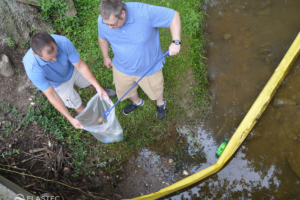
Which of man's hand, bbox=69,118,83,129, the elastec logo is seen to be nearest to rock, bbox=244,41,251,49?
man's hand, bbox=69,118,83,129

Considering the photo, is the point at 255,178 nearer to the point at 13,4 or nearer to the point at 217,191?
the point at 217,191

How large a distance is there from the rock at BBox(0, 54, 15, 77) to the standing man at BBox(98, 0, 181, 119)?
1794 mm

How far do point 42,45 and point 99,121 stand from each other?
1186 millimetres

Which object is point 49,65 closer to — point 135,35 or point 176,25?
point 135,35

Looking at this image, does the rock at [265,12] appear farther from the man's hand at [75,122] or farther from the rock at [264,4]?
the man's hand at [75,122]

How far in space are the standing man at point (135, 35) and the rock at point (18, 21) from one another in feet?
6.22

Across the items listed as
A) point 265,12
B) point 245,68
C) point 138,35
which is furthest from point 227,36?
point 138,35

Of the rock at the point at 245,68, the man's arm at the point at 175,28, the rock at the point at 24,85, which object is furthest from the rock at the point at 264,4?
the rock at the point at 24,85

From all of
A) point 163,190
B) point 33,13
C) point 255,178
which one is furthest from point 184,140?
point 33,13

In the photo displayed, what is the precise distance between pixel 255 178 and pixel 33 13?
178 inches

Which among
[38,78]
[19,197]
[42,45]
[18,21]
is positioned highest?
[42,45]

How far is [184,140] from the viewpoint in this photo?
9.70 feet

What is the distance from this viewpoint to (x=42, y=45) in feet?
5.82

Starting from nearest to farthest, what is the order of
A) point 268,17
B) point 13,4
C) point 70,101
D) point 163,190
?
point 163,190 < point 70,101 < point 13,4 < point 268,17
